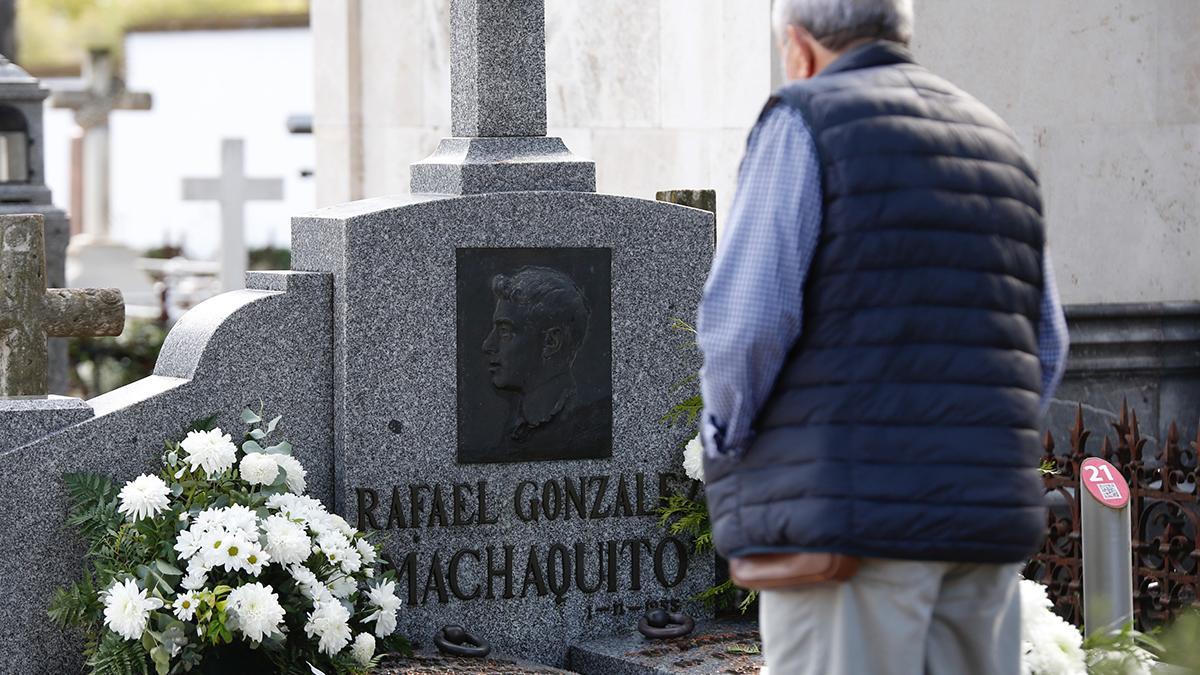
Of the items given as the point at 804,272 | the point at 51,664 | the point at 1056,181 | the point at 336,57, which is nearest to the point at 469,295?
the point at 51,664

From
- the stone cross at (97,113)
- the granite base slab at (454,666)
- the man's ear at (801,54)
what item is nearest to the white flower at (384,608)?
the granite base slab at (454,666)

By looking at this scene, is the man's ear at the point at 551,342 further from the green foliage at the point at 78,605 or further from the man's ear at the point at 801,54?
the man's ear at the point at 801,54

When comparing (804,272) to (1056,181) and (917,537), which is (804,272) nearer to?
(917,537)

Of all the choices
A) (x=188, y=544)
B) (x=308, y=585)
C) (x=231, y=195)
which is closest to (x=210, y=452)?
(x=188, y=544)

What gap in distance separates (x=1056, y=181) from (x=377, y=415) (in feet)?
11.6

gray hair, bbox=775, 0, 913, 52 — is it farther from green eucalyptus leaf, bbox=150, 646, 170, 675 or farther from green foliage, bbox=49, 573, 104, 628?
green foliage, bbox=49, 573, 104, 628

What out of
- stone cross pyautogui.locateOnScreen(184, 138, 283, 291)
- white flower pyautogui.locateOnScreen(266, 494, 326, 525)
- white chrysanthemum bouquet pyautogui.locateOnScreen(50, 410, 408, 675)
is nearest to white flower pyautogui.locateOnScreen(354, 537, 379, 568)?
white chrysanthemum bouquet pyautogui.locateOnScreen(50, 410, 408, 675)

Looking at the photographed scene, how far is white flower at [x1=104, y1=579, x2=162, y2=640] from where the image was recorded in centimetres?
482

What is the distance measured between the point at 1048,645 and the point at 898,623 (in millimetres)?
1074

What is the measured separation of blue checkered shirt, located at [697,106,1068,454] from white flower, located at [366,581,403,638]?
7.67 ft

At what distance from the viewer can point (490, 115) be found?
5.87m

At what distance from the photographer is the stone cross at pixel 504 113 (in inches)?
229

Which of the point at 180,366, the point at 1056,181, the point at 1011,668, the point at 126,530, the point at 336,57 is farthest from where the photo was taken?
the point at 336,57

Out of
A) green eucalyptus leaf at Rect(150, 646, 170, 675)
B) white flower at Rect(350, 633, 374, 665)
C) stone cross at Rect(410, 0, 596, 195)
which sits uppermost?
stone cross at Rect(410, 0, 596, 195)
